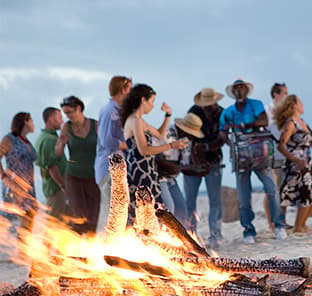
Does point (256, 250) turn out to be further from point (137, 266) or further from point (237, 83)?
point (137, 266)

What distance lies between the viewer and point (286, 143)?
293 inches

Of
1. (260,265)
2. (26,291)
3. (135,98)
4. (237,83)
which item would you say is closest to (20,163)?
(135,98)

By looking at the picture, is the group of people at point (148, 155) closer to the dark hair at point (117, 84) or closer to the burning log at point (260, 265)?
the dark hair at point (117, 84)

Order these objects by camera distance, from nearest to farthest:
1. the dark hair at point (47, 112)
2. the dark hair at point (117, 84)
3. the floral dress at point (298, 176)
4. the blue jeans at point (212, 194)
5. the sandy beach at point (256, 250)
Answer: the sandy beach at point (256, 250), the dark hair at point (117, 84), the dark hair at point (47, 112), the blue jeans at point (212, 194), the floral dress at point (298, 176)

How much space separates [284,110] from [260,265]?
16.0 feet

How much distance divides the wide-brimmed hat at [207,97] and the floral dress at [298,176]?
1.24 meters

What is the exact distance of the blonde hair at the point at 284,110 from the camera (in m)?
7.38

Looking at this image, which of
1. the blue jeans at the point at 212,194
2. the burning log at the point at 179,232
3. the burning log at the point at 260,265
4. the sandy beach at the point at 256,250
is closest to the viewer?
the burning log at the point at 260,265

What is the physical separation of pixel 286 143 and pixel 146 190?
14.4 feet

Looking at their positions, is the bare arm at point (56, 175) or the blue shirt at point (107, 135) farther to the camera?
the bare arm at point (56, 175)

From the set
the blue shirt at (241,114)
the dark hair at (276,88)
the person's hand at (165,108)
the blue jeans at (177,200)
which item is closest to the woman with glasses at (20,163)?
the blue jeans at (177,200)

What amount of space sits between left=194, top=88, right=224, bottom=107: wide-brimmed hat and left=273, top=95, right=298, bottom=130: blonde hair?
0.89 m

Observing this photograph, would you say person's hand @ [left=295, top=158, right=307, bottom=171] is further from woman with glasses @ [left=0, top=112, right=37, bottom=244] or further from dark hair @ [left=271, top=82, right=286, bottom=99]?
woman with glasses @ [left=0, top=112, right=37, bottom=244]

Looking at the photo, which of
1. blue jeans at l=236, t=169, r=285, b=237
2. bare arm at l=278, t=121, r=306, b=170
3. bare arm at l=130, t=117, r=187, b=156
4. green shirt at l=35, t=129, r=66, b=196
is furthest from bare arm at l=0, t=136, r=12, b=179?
bare arm at l=278, t=121, r=306, b=170
